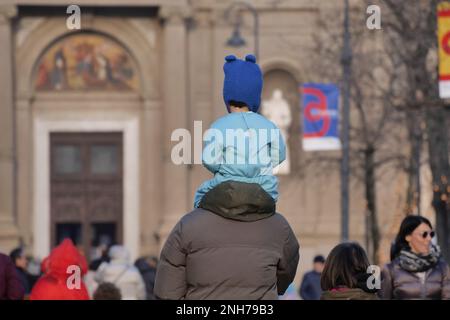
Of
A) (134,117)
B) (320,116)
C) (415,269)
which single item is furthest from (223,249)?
(134,117)

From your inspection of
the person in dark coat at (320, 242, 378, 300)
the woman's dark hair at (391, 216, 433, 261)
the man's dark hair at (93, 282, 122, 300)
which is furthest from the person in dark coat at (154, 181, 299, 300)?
the man's dark hair at (93, 282, 122, 300)

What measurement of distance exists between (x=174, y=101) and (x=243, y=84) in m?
39.8

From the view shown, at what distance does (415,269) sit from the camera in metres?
10.2

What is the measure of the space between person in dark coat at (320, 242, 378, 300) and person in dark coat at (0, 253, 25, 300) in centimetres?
306

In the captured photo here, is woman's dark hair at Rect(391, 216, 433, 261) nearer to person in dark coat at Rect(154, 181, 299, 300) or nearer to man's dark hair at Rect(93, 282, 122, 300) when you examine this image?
man's dark hair at Rect(93, 282, 122, 300)

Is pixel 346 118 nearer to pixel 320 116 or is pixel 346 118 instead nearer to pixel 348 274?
pixel 320 116

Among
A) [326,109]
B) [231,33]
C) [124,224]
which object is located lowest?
[124,224]

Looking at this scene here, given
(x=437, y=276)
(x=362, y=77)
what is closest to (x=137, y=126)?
(x=362, y=77)

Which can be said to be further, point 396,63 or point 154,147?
point 154,147

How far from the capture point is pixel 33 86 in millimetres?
46719

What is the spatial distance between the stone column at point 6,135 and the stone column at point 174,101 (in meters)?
4.64

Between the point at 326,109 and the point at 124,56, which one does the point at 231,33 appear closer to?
the point at 124,56

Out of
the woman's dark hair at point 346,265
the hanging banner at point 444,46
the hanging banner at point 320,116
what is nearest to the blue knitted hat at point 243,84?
the woman's dark hair at point 346,265
